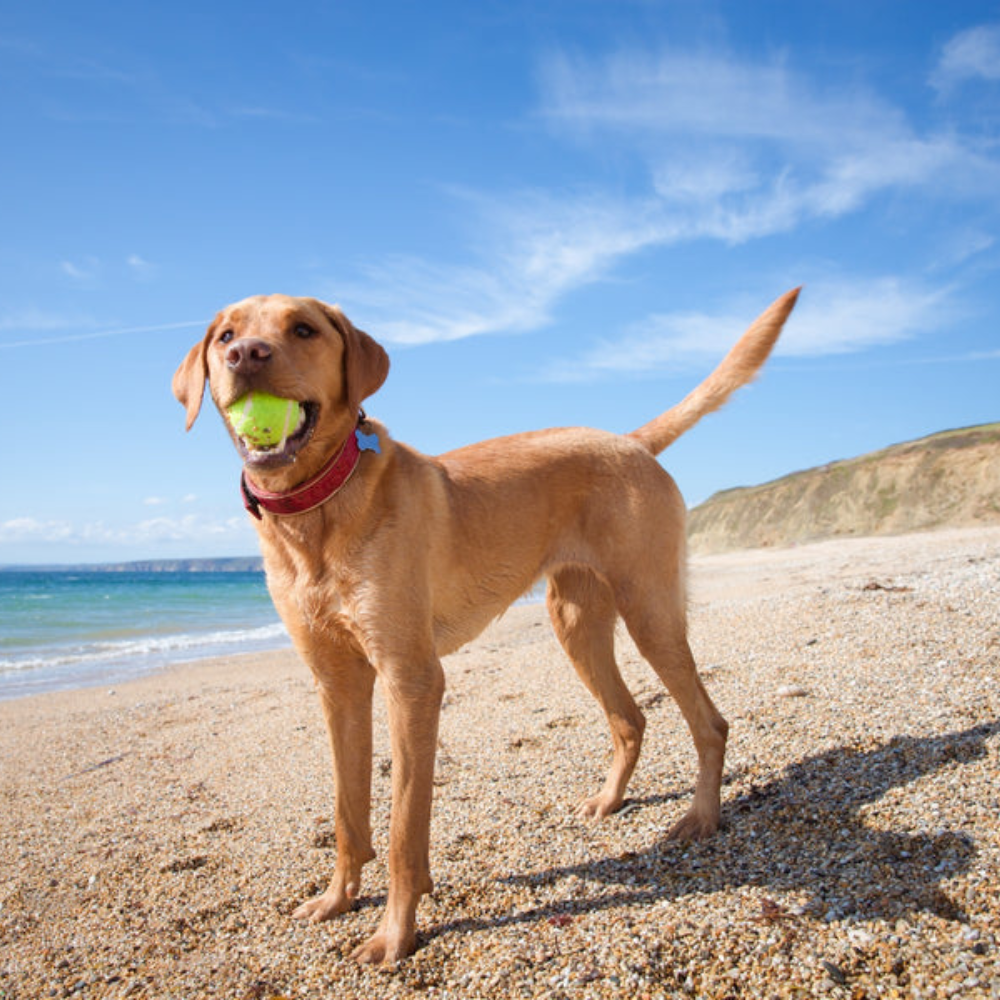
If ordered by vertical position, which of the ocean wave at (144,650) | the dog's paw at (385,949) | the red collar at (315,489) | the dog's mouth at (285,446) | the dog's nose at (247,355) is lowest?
the dog's paw at (385,949)

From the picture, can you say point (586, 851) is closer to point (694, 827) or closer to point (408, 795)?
point (694, 827)

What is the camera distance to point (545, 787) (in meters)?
4.21

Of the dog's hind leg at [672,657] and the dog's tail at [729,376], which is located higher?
the dog's tail at [729,376]

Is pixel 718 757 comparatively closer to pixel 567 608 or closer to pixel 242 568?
pixel 567 608

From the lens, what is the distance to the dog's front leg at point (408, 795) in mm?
2818

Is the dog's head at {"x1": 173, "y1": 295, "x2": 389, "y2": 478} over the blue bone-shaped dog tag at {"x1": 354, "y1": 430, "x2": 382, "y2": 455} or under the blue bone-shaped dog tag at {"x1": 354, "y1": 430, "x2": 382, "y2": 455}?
over

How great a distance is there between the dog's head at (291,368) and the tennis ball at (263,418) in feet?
0.08

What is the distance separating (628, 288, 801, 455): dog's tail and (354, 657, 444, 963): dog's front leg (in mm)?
2012

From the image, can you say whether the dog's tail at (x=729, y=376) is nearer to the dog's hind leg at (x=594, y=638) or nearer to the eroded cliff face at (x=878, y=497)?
the dog's hind leg at (x=594, y=638)

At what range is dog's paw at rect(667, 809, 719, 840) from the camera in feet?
11.1

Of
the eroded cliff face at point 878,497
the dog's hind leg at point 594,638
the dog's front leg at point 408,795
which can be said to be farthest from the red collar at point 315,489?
the eroded cliff face at point 878,497

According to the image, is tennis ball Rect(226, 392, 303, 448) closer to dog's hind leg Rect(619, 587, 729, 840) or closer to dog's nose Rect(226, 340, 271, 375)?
dog's nose Rect(226, 340, 271, 375)

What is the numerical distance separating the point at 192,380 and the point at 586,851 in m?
Result: 2.74

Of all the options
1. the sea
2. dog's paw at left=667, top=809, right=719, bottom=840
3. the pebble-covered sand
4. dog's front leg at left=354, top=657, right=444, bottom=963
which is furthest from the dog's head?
the sea
